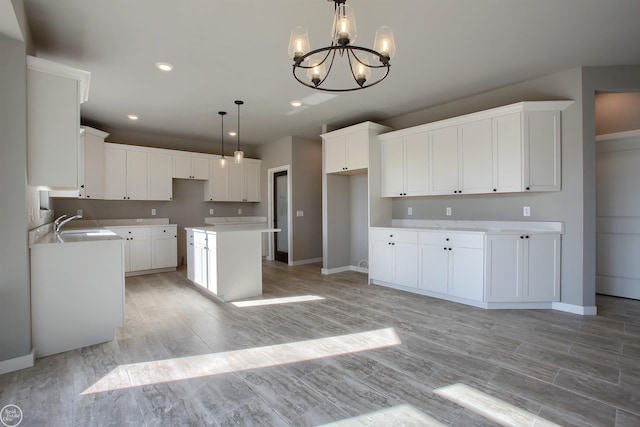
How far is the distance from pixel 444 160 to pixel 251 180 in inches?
175

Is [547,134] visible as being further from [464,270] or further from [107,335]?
[107,335]

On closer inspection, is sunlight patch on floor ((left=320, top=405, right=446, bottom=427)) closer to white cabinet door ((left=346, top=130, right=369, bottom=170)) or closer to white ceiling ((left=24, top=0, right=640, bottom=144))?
white ceiling ((left=24, top=0, right=640, bottom=144))

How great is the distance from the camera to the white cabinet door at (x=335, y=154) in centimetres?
520

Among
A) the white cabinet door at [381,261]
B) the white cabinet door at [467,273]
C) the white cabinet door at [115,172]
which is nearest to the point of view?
the white cabinet door at [467,273]

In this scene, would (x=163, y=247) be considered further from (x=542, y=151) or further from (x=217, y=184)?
(x=542, y=151)

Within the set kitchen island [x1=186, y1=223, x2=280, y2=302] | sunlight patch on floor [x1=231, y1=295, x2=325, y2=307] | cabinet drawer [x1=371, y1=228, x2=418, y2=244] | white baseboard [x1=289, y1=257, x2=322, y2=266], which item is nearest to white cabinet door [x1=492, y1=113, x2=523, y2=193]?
cabinet drawer [x1=371, y1=228, x2=418, y2=244]

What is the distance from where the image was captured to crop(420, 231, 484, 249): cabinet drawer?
3621 mm

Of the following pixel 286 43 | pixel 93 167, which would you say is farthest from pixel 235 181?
pixel 286 43

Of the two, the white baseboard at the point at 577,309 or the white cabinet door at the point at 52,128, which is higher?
the white cabinet door at the point at 52,128

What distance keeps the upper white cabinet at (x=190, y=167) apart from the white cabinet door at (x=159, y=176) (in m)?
0.14

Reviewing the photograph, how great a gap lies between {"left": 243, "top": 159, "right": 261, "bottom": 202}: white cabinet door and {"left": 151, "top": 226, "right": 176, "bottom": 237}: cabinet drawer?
179 cm

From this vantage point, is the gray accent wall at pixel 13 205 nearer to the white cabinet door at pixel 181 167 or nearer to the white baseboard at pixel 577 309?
the white cabinet door at pixel 181 167

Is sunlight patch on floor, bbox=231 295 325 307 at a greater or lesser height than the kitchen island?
lesser

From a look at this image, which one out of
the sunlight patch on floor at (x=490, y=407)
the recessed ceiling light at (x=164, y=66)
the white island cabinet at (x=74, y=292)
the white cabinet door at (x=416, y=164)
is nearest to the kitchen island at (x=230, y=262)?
the white island cabinet at (x=74, y=292)
